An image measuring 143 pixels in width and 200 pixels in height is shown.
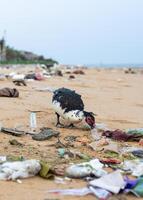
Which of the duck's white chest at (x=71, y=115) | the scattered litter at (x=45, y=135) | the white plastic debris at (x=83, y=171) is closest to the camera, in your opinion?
the white plastic debris at (x=83, y=171)

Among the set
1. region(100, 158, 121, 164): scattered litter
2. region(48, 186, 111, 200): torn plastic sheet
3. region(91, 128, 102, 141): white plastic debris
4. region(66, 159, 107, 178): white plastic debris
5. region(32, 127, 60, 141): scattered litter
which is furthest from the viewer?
region(91, 128, 102, 141): white plastic debris

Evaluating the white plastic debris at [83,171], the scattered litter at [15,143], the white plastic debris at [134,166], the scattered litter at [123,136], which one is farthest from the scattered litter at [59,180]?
the scattered litter at [123,136]

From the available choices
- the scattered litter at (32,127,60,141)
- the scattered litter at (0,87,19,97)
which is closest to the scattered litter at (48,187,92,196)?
the scattered litter at (32,127,60,141)

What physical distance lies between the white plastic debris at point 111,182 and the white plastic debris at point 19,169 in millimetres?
518

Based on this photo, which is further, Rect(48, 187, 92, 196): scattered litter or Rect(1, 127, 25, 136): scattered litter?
Rect(1, 127, 25, 136): scattered litter

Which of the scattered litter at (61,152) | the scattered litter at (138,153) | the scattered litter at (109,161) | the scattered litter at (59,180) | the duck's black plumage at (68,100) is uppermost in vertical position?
the duck's black plumage at (68,100)

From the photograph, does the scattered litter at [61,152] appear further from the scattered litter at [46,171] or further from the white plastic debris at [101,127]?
the white plastic debris at [101,127]

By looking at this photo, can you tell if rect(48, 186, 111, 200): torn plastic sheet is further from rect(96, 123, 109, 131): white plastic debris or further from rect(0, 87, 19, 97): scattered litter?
rect(0, 87, 19, 97): scattered litter

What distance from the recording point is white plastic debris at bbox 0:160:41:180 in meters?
3.79

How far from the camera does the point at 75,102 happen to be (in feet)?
21.4

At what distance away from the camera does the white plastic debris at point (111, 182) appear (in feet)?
11.6

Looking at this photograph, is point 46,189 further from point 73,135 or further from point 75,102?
point 75,102

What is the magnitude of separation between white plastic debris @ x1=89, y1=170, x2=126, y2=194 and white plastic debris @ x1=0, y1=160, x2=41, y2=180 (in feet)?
1.70

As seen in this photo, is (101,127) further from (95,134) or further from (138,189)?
(138,189)
